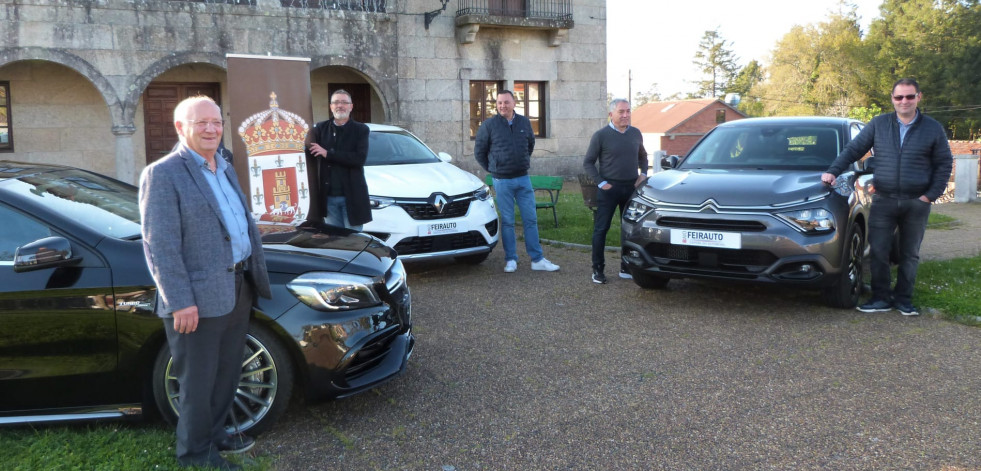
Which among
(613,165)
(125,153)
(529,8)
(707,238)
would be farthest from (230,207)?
(529,8)

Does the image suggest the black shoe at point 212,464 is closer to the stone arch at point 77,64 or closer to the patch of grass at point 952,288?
the patch of grass at point 952,288

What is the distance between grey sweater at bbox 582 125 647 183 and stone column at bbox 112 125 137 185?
11.1m

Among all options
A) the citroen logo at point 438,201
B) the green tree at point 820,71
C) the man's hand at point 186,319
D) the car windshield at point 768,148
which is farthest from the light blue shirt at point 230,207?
the green tree at point 820,71

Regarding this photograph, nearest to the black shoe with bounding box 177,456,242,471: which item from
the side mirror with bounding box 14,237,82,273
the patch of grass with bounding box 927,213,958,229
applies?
the side mirror with bounding box 14,237,82,273

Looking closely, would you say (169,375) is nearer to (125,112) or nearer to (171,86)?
(125,112)

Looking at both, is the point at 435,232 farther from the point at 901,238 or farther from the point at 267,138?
the point at 901,238

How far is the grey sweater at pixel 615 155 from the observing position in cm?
769

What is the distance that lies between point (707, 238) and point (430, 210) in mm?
2806

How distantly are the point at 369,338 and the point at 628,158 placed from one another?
14.0 feet

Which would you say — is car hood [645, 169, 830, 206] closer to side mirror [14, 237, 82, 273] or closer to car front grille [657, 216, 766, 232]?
car front grille [657, 216, 766, 232]

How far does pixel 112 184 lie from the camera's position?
4832 mm

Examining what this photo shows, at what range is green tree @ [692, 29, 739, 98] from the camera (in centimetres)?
10962

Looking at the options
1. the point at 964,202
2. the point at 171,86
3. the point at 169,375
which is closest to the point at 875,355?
the point at 169,375

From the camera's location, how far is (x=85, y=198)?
429 cm
